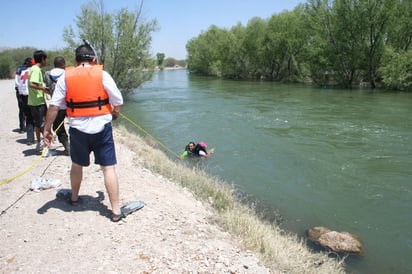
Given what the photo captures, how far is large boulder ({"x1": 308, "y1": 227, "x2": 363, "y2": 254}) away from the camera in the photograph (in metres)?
5.93

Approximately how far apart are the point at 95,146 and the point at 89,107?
1.66 ft

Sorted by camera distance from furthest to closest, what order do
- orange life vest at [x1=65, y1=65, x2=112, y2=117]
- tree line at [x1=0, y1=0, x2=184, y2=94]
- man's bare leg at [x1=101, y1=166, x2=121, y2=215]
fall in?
tree line at [x1=0, y1=0, x2=184, y2=94] → man's bare leg at [x1=101, y1=166, x2=121, y2=215] → orange life vest at [x1=65, y1=65, x2=112, y2=117]

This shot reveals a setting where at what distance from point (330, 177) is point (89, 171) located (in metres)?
6.52

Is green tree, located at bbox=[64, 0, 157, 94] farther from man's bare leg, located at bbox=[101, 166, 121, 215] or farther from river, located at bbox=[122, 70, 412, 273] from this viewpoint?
man's bare leg, located at bbox=[101, 166, 121, 215]

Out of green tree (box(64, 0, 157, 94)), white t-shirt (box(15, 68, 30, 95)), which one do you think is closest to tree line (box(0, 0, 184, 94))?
green tree (box(64, 0, 157, 94))

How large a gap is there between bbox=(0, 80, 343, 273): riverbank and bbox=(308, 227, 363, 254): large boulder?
0.95m

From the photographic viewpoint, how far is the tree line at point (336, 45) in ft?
107

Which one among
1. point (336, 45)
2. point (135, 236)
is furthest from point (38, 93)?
point (336, 45)

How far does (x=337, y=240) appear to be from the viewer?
6.08 m

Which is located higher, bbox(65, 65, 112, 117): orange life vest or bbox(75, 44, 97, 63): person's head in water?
bbox(75, 44, 97, 63): person's head in water


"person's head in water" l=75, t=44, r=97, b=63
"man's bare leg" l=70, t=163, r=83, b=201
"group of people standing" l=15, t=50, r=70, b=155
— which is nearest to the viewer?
"person's head in water" l=75, t=44, r=97, b=63

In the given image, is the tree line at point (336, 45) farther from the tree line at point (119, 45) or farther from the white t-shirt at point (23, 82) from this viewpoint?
the white t-shirt at point (23, 82)

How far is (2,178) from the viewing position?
6180 mm

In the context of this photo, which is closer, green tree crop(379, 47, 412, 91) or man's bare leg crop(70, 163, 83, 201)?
man's bare leg crop(70, 163, 83, 201)
